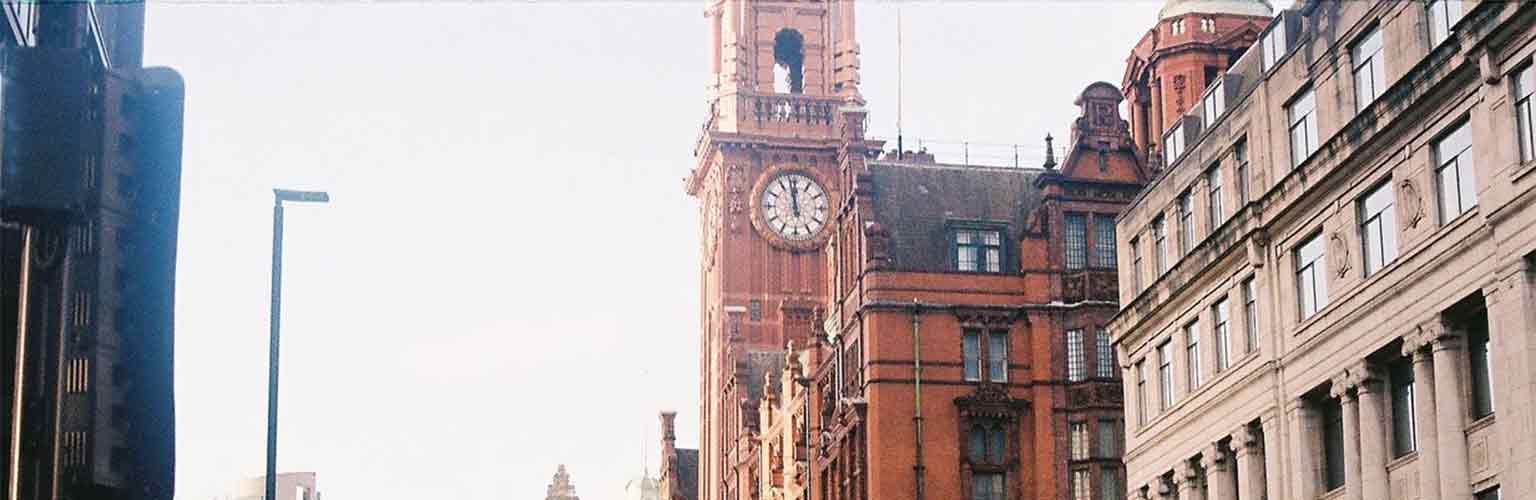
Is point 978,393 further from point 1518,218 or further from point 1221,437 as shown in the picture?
point 1518,218

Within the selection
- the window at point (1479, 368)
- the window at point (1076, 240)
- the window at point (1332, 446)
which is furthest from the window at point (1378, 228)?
the window at point (1076, 240)

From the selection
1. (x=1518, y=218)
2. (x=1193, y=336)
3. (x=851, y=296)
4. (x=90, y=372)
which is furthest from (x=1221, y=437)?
(x=90, y=372)

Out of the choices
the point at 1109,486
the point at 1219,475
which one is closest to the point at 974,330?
the point at 1109,486

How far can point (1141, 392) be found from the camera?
2586 inches

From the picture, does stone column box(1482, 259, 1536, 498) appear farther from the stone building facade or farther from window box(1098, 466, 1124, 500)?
window box(1098, 466, 1124, 500)

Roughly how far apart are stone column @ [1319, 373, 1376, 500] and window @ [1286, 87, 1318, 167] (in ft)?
16.7

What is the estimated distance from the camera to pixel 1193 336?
200 feet

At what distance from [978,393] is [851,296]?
6.47m

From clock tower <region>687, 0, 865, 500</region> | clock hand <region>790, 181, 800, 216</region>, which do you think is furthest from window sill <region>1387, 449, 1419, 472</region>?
clock hand <region>790, 181, 800, 216</region>

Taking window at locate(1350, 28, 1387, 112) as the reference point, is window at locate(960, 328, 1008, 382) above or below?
below

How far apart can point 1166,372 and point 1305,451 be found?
1065 cm

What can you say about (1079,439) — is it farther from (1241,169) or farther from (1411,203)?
(1411,203)

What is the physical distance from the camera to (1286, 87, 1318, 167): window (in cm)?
5238

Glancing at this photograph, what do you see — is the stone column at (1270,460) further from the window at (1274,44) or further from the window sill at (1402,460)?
the window at (1274,44)
